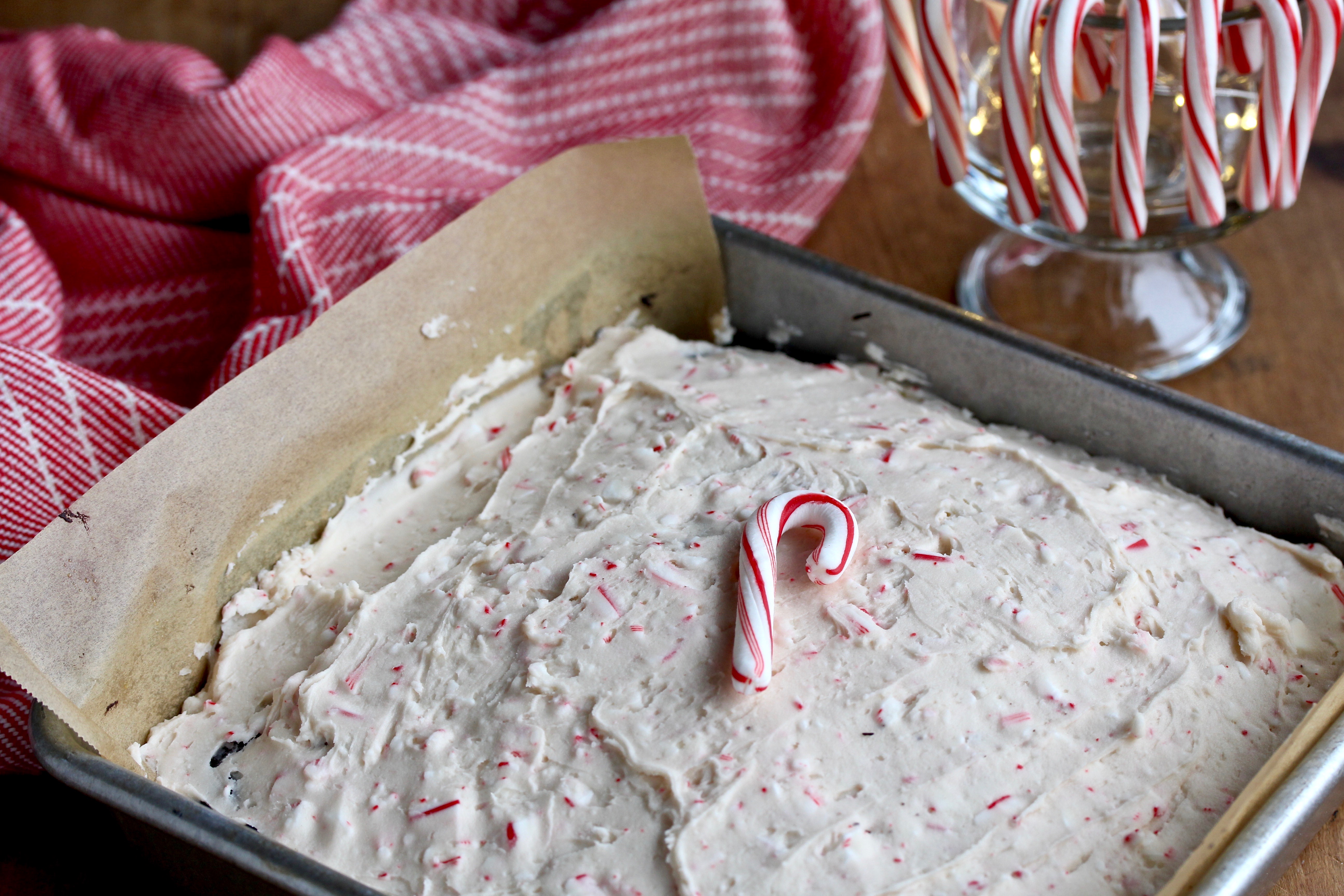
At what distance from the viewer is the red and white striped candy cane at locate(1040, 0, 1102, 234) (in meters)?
1.22

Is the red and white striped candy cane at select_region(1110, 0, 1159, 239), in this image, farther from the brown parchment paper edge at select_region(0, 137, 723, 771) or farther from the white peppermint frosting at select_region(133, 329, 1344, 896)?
the brown parchment paper edge at select_region(0, 137, 723, 771)

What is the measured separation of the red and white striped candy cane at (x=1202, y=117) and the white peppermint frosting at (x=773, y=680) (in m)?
0.32

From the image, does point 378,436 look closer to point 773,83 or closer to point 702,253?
point 702,253

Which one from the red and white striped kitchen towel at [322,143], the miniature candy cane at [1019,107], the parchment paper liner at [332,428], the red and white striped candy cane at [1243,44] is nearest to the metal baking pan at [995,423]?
the parchment paper liner at [332,428]

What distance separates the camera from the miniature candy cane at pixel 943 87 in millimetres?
1331

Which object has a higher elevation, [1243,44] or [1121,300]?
[1243,44]

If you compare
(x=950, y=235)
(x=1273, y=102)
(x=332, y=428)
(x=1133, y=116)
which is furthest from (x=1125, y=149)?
(x=332, y=428)

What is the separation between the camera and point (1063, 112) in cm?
127

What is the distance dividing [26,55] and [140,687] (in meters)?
0.98

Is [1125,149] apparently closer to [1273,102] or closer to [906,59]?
[1273,102]

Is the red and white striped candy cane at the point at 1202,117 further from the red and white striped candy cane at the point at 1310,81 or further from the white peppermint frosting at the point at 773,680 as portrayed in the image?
the white peppermint frosting at the point at 773,680

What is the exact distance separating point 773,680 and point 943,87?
0.73 metres

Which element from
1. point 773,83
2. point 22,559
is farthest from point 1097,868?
point 773,83

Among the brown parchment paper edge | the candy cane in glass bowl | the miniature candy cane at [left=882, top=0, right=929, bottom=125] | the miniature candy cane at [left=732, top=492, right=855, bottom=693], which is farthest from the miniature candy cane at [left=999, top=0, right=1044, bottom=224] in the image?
the miniature candy cane at [left=732, top=492, right=855, bottom=693]
